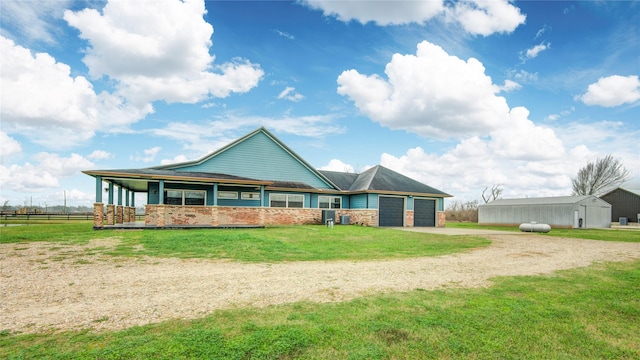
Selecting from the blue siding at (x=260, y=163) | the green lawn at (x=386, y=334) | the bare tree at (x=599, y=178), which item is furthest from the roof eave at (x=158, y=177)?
the bare tree at (x=599, y=178)

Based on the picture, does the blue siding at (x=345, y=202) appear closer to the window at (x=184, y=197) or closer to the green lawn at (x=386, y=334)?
the window at (x=184, y=197)

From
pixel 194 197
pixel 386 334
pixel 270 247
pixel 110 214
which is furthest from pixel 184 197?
pixel 386 334

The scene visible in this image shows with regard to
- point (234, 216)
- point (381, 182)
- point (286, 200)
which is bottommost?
point (234, 216)

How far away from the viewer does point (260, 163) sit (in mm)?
26766

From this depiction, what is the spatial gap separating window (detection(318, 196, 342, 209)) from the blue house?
0.08 metres

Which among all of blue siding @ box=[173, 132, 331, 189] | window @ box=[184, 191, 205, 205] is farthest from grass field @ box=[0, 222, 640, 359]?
blue siding @ box=[173, 132, 331, 189]

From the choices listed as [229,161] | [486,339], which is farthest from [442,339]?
[229,161]

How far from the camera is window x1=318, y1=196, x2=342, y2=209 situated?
2806 cm

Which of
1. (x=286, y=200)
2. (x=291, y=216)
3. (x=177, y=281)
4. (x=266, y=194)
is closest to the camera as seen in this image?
(x=177, y=281)

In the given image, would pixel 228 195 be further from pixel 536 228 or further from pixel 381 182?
pixel 536 228

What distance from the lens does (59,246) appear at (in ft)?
39.0

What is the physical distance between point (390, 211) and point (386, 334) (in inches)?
925

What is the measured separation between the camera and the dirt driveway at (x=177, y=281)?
209 inches

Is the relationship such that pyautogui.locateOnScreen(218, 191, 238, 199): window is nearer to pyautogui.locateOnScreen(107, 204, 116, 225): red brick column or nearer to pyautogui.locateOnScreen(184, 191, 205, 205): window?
pyautogui.locateOnScreen(184, 191, 205, 205): window
